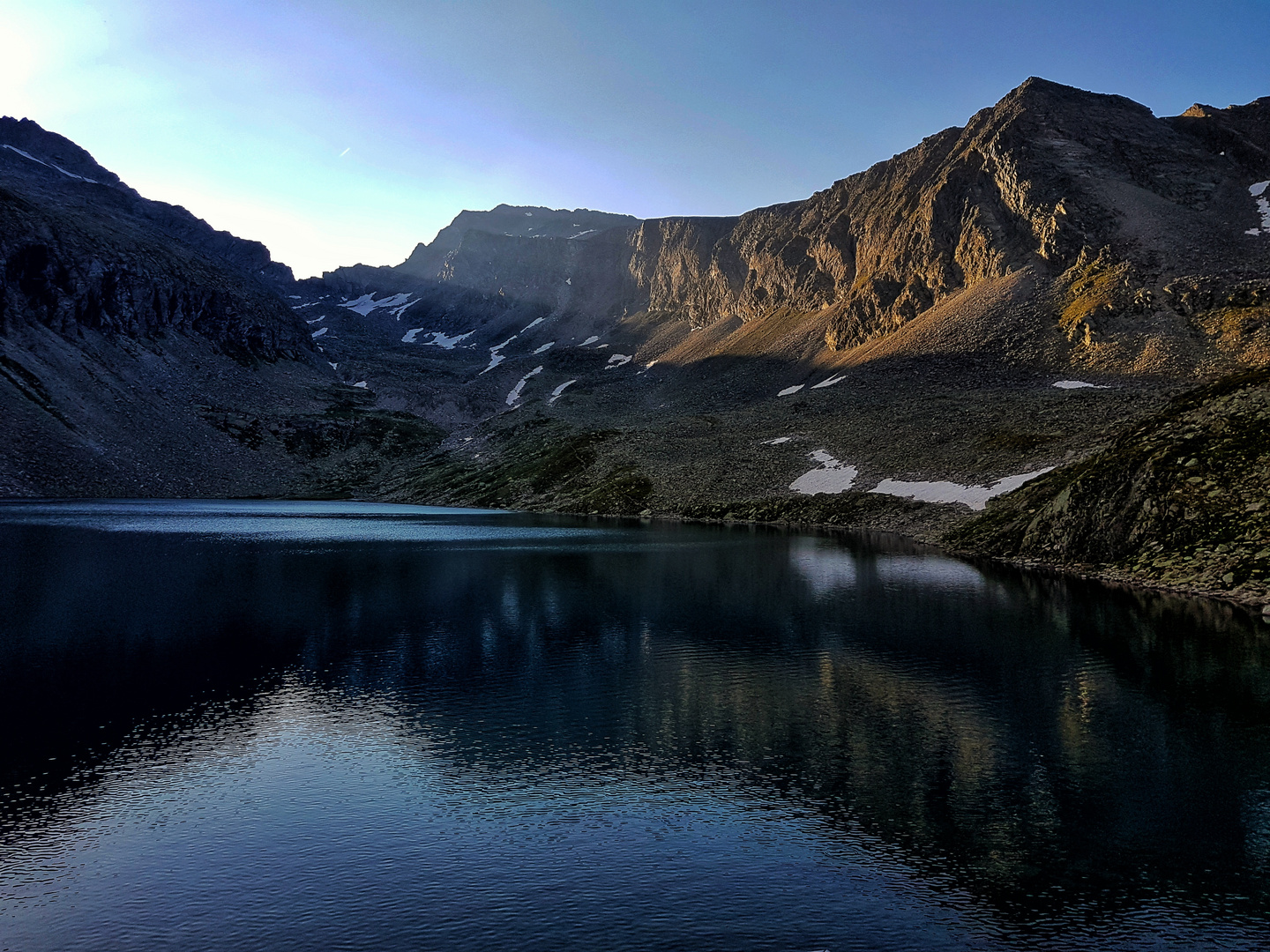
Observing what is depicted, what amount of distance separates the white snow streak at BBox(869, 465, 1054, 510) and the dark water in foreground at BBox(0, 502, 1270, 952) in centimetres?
3442

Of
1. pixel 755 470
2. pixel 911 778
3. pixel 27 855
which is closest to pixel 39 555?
pixel 27 855

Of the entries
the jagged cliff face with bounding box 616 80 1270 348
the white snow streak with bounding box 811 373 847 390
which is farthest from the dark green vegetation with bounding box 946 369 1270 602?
the jagged cliff face with bounding box 616 80 1270 348

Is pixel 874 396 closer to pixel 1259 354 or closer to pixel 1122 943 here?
pixel 1259 354

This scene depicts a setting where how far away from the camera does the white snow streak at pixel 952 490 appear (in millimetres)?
76250

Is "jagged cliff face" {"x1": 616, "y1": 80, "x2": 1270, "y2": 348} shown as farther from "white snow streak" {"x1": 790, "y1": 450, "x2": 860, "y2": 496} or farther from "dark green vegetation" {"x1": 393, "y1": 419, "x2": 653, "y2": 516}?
"white snow streak" {"x1": 790, "y1": 450, "x2": 860, "y2": 496}

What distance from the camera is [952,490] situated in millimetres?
82750

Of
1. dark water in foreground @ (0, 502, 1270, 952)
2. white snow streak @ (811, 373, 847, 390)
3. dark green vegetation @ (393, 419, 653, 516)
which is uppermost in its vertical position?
white snow streak @ (811, 373, 847, 390)

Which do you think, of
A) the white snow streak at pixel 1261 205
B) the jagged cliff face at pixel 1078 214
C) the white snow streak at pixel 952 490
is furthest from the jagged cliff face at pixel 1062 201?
the white snow streak at pixel 952 490

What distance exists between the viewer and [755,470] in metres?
110

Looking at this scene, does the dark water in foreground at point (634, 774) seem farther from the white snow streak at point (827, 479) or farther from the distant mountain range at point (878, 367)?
the white snow streak at point (827, 479)

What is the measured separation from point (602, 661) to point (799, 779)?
43.2 feet

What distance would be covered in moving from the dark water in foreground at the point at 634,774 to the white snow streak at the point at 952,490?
3442 cm

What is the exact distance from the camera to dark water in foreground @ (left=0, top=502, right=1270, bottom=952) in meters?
13.0

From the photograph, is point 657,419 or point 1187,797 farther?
point 657,419
